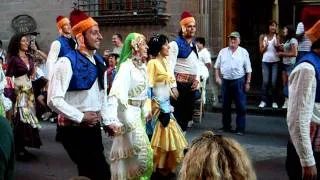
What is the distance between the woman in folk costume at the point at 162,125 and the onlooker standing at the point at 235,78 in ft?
12.2

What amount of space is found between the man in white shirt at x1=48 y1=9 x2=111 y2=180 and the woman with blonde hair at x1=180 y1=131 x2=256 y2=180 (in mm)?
2952

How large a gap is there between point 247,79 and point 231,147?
8.87 m

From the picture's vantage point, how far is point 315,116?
14.7 ft

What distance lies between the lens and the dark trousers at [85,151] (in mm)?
5770

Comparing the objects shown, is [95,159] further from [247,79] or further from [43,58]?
[43,58]

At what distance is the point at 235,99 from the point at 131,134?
5.22m

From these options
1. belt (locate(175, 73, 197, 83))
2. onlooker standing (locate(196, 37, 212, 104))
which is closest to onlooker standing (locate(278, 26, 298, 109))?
onlooker standing (locate(196, 37, 212, 104))

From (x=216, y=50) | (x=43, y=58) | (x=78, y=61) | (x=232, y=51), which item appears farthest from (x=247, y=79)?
(x=78, y=61)

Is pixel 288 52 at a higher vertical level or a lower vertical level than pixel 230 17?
lower

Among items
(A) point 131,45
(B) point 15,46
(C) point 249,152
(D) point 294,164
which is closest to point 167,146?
(A) point 131,45

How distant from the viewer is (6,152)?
12.4 feet

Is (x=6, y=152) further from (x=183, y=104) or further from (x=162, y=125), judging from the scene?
(x=183, y=104)

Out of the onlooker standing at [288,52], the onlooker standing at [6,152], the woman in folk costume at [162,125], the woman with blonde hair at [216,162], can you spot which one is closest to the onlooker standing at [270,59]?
the onlooker standing at [288,52]

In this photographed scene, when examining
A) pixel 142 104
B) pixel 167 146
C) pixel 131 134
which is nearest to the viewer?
pixel 131 134
